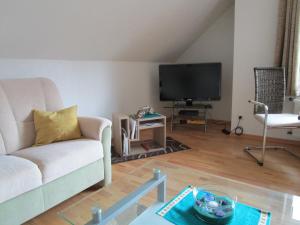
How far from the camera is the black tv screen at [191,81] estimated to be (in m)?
3.74

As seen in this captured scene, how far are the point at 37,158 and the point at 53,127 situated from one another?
39 cm

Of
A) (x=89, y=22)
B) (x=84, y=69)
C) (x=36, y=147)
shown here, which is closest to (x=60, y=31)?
(x=89, y=22)

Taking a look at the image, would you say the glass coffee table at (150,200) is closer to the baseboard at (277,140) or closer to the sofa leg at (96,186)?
the sofa leg at (96,186)

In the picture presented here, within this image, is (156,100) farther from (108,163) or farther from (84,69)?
(108,163)

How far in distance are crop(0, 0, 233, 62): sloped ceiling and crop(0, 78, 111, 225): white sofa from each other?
17.4 inches

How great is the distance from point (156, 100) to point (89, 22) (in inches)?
85.3

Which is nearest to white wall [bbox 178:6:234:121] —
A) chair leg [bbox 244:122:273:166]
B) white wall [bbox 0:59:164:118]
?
white wall [bbox 0:59:164:118]

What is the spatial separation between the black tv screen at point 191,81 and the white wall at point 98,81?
37 centimetres

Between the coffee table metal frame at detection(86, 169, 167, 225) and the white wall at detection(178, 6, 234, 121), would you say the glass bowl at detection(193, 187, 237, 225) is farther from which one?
the white wall at detection(178, 6, 234, 121)

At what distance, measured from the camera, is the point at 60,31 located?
231 centimetres

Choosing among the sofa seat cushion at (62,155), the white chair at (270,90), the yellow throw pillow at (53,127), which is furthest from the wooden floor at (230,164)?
the yellow throw pillow at (53,127)

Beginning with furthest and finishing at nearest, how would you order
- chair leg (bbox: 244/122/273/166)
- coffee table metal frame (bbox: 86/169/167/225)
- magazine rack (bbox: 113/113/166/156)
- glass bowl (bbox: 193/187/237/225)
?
magazine rack (bbox: 113/113/166/156) < chair leg (bbox: 244/122/273/166) < glass bowl (bbox: 193/187/237/225) < coffee table metal frame (bbox: 86/169/167/225)

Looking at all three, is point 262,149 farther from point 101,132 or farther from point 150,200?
point 101,132

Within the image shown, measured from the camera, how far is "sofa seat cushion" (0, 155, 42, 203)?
132 centimetres
